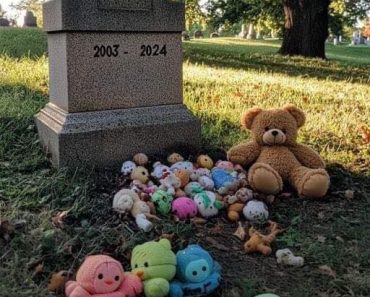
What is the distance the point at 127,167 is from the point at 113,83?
691mm

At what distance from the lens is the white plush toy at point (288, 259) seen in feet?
9.84

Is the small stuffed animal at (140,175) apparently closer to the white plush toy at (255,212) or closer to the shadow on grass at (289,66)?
the white plush toy at (255,212)

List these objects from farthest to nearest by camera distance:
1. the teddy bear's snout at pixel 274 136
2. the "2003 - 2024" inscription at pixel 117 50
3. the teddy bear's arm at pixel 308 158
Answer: the "2003 - 2024" inscription at pixel 117 50 → the teddy bear's arm at pixel 308 158 → the teddy bear's snout at pixel 274 136

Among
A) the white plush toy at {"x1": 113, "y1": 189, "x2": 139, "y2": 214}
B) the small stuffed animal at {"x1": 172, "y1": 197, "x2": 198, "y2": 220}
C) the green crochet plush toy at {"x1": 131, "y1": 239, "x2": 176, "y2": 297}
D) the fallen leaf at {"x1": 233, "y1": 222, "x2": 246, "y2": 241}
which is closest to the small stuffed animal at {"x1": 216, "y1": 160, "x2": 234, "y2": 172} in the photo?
the small stuffed animal at {"x1": 172, "y1": 197, "x2": 198, "y2": 220}

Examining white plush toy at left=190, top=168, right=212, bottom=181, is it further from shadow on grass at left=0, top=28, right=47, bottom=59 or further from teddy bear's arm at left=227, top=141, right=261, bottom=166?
shadow on grass at left=0, top=28, right=47, bottom=59

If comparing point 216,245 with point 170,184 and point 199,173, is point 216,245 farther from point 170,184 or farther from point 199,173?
point 199,173

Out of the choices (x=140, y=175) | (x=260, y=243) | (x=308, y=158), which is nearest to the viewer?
(x=260, y=243)

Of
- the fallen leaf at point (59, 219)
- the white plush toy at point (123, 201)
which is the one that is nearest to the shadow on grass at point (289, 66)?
the white plush toy at point (123, 201)

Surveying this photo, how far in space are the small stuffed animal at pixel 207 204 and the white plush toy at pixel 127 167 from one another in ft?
2.24

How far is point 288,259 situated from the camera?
9.86ft

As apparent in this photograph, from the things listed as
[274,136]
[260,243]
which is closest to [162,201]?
[260,243]

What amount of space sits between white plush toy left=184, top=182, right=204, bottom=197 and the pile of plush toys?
3.18ft

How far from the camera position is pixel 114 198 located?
3.45 m

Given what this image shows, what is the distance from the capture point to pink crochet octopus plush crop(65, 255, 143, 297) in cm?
244
